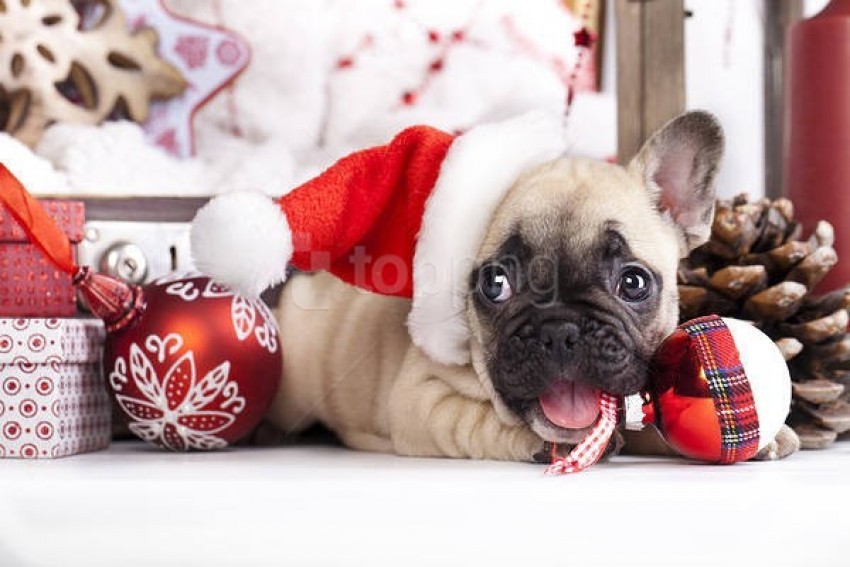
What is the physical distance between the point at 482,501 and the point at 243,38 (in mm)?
945

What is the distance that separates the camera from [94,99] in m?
1.48

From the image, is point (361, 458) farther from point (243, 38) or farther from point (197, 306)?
point (243, 38)

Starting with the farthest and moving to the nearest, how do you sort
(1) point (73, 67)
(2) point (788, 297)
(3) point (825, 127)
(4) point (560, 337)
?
1. (1) point (73, 67)
2. (3) point (825, 127)
3. (2) point (788, 297)
4. (4) point (560, 337)

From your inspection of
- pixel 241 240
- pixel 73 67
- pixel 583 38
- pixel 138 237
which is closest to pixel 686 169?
pixel 583 38

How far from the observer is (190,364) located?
114cm

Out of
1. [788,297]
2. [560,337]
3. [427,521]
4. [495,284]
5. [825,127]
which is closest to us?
[427,521]

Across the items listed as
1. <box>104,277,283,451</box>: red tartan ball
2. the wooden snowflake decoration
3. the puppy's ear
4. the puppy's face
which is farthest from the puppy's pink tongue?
the wooden snowflake decoration

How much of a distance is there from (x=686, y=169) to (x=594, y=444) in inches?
15.0

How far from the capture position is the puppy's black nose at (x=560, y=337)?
0.98m

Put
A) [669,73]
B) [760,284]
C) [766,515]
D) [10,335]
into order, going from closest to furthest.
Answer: [766,515] < [10,335] < [760,284] < [669,73]

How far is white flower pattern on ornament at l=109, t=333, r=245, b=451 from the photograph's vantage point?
114cm

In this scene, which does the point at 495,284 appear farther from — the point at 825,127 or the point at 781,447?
the point at 825,127

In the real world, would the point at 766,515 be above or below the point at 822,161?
below

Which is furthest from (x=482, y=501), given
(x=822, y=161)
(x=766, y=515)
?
(x=822, y=161)
